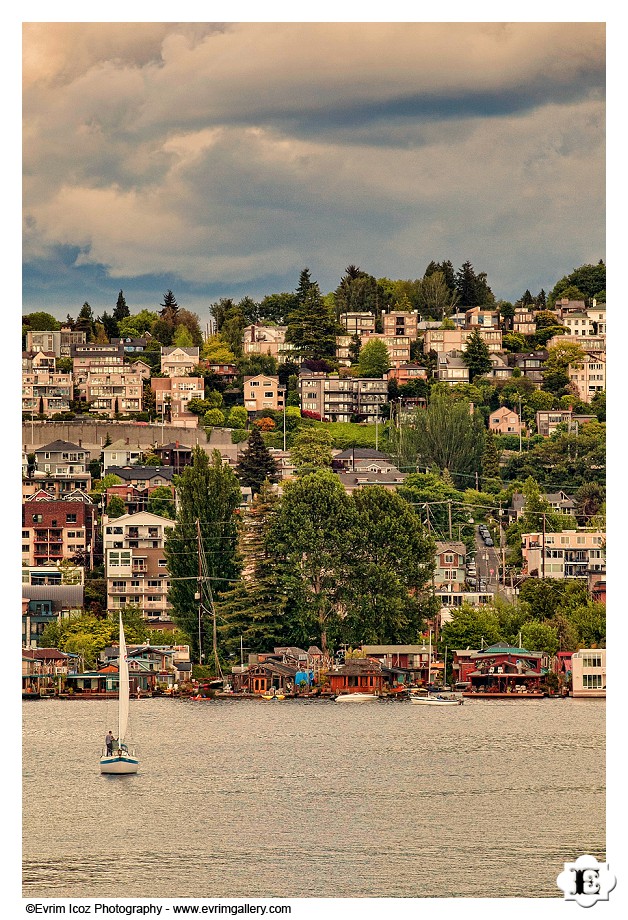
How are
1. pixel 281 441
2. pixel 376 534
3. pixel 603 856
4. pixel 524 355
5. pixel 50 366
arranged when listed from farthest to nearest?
pixel 524 355 < pixel 50 366 < pixel 281 441 < pixel 376 534 < pixel 603 856

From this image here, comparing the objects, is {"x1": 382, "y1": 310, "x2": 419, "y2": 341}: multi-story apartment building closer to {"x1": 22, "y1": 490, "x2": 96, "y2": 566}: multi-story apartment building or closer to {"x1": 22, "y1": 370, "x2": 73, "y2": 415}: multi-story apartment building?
{"x1": 22, "y1": 370, "x2": 73, "y2": 415}: multi-story apartment building

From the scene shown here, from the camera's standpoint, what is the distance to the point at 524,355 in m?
48.3

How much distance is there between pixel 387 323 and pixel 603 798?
3689 centimetres

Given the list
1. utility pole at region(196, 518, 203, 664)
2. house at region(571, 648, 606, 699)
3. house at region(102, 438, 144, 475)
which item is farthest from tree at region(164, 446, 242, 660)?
house at region(102, 438, 144, 475)

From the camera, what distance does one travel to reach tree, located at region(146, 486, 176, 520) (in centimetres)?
3331

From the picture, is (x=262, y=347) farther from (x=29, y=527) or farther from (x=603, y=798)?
(x=603, y=798)

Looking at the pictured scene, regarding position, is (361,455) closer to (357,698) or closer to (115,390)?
(115,390)

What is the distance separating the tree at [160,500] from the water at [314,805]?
12.7 m

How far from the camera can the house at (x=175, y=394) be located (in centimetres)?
4341

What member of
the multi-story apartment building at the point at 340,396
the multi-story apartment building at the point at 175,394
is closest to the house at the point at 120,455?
the multi-story apartment building at the point at 175,394

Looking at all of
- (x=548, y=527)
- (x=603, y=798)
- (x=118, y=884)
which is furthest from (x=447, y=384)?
(x=118, y=884)

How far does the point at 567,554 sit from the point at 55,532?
29.3 feet

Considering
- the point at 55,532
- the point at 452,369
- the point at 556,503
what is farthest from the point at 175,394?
the point at 55,532

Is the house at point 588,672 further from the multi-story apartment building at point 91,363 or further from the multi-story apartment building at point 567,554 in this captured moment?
the multi-story apartment building at point 91,363
